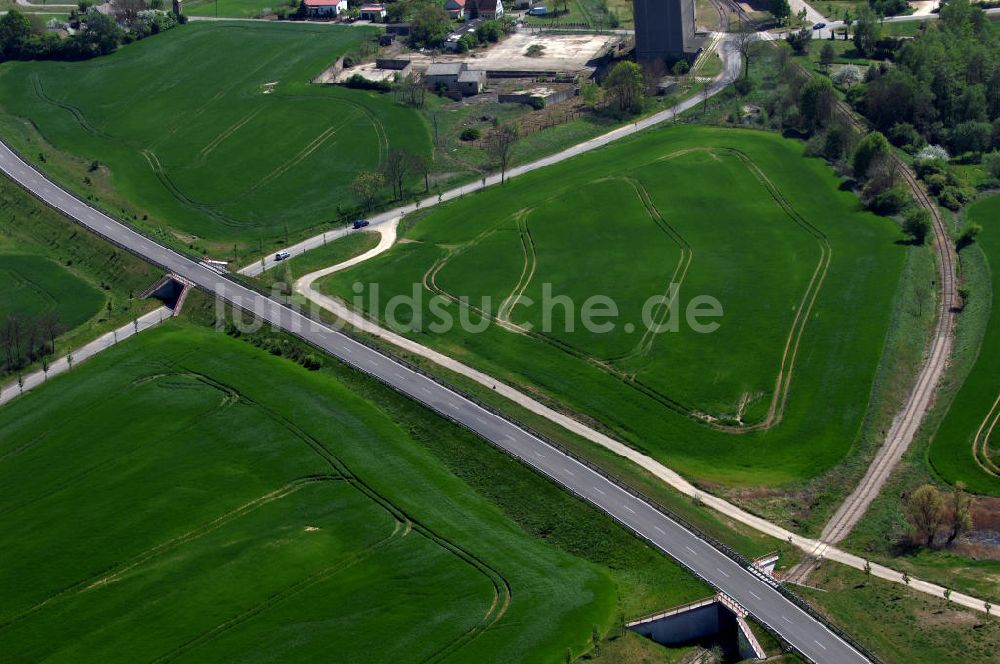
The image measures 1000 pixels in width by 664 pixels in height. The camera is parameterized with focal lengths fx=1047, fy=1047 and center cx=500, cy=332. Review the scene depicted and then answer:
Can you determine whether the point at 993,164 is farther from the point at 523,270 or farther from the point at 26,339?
the point at 26,339

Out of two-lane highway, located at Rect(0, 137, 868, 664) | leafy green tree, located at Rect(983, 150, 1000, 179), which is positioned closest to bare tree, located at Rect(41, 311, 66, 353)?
two-lane highway, located at Rect(0, 137, 868, 664)

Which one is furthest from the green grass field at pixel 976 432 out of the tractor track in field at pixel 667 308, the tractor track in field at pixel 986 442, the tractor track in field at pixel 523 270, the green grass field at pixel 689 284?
the tractor track in field at pixel 523 270

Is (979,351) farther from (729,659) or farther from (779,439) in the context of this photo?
(729,659)

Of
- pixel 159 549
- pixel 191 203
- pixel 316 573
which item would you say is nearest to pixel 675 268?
pixel 316 573

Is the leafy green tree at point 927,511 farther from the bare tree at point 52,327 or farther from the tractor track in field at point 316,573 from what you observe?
the bare tree at point 52,327

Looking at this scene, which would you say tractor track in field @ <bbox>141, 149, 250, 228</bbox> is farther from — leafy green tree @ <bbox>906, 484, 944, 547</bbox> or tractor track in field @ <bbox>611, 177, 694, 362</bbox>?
leafy green tree @ <bbox>906, 484, 944, 547</bbox>

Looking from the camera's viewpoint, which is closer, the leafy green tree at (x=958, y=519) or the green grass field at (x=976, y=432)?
the leafy green tree at (x=958, y=519)
